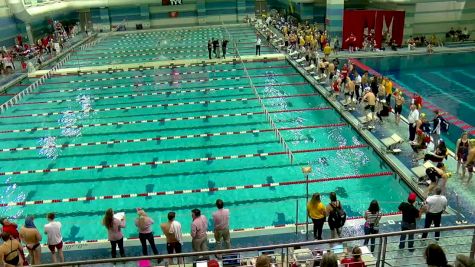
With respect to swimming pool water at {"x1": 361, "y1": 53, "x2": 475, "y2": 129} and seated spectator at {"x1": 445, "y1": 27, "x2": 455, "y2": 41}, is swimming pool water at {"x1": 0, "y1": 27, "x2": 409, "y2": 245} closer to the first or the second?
swimming pool water at {"x1": 361, "y1": 53, "x2": 475, "y2": 129}

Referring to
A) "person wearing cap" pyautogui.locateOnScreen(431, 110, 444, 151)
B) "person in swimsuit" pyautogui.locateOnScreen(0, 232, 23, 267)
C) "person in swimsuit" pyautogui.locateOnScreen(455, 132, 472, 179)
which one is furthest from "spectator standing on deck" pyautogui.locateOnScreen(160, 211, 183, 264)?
"person wearing cap" pyautogui.locateOnScreen(431, 110, 444, 151)

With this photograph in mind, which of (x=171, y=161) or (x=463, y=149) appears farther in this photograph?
(x=171, y=161)

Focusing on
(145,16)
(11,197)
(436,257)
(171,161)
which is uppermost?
(145,16)

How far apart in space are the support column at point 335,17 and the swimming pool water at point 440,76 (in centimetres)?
356

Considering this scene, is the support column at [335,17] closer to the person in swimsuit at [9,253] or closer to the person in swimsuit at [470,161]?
the person in swimsuit at [470,161]

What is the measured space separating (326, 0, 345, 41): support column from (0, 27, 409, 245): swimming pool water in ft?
24.8

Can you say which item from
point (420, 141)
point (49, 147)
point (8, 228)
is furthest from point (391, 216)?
point (49, 147)

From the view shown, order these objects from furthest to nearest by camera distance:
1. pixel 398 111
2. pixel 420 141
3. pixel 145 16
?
pixel 145 16
pixel 398 111
pixel 420 141

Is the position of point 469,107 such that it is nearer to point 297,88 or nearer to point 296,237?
point 297,88

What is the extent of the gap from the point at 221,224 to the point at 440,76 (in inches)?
618

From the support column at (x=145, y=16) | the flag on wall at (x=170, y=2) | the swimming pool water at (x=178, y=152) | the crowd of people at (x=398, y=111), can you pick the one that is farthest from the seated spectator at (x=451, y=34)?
the support column at (x=145, y=16)

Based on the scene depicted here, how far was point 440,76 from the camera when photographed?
18844 millimetres

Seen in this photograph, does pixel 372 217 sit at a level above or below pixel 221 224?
above

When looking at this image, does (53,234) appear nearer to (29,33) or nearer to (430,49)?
(430,49)
